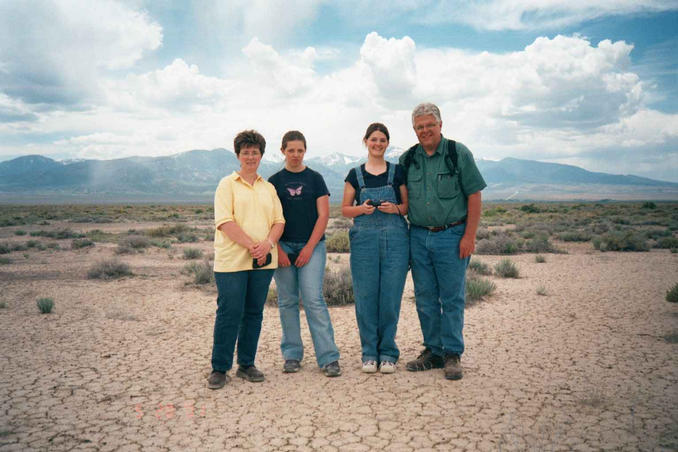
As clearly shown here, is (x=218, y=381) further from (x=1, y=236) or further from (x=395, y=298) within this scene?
(x=1, y=236)

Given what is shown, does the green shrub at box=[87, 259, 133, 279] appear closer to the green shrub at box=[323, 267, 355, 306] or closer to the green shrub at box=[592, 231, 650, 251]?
the green shrub at box=[323, 267, 355, 306]

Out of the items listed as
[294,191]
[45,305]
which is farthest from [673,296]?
[45,305]

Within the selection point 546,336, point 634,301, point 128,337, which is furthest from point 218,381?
point 634,301

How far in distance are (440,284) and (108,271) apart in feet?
29.1

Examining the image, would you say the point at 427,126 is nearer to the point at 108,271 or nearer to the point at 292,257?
the point at 292,257

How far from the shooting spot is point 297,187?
423 cm

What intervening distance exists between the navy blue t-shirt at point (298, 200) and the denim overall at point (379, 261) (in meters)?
0.43

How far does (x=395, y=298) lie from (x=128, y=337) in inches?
152

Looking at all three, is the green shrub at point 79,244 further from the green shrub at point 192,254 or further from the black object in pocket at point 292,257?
the black object in pocket at point 292,257

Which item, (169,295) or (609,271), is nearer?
(169,295)

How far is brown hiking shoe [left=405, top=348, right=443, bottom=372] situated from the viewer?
4.55 metres

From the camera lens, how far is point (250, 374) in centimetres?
437

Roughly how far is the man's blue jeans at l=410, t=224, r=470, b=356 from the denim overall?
0.51ft

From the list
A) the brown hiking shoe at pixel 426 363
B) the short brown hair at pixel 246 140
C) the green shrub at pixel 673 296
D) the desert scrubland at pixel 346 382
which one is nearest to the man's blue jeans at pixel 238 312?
the desert scrubland at pixel 346 382
